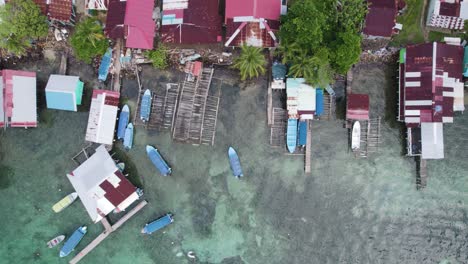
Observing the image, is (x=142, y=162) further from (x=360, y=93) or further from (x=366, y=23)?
(x=366, y=23)

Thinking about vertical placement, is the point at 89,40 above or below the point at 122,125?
above

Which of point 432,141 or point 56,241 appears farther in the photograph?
point 56,241

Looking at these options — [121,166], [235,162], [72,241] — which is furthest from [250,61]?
[72,241]

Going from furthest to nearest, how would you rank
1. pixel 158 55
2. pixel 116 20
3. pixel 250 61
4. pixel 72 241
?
pixel 72 241 → pixel 158 55 → pixel 116 20 → pixel 250 61

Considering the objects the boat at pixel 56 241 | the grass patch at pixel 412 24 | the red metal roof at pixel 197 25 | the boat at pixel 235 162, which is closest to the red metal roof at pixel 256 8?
the red metal roof at pixel 197 25

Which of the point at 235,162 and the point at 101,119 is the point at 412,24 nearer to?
the point at 235,162

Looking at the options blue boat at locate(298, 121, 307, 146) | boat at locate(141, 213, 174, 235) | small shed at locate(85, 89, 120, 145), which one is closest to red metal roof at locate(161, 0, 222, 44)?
small shed at locate(85, 89, 120, 145)

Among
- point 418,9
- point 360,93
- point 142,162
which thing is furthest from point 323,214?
point 418,9
